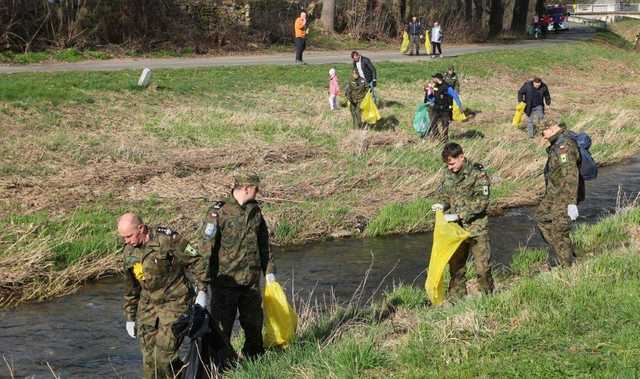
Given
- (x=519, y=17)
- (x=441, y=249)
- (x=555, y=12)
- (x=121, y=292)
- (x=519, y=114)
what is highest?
(x=555, y=12)

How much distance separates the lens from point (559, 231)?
411 inches

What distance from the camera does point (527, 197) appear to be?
55.3 ft

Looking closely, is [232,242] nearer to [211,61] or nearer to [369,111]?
[369,111]

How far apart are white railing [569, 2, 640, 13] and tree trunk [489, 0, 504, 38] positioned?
51846 mm

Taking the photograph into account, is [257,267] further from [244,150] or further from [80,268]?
[244,150]

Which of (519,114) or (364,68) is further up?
(364,68)

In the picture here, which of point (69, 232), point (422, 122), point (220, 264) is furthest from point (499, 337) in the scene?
point (422, 122)

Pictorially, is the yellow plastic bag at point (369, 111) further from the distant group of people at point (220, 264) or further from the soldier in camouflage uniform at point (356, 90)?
the distant group of people at point (220, 264)

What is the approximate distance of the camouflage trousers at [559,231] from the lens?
10406 mm

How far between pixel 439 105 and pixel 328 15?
77.3ft

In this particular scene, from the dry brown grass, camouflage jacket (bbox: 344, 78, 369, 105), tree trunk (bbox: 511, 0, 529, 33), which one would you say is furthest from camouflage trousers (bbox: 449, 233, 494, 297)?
tree trunk (bbox: 511, 0, 529, 33)

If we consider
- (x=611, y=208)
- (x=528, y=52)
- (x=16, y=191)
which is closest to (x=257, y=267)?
(x=16, y=191)

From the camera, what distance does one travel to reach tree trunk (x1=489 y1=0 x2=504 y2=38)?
53344 millimetres

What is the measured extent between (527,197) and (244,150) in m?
5.70
